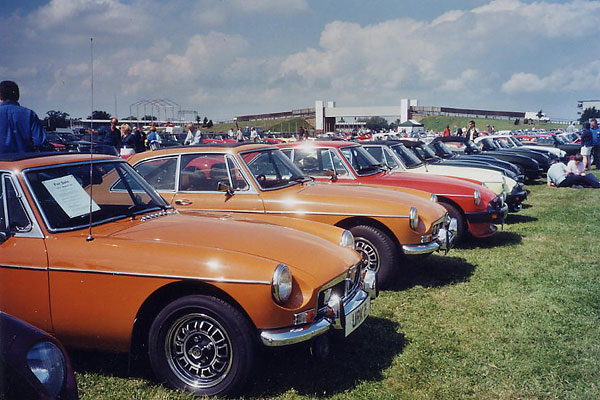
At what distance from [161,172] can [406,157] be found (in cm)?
494

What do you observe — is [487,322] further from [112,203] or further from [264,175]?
[112,203]

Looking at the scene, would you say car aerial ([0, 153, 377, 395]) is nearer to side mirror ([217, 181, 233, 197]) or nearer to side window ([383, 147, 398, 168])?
side mirror ([217, 181, 233, 197])

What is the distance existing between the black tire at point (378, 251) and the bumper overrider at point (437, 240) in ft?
0.56

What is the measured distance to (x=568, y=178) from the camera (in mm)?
13922

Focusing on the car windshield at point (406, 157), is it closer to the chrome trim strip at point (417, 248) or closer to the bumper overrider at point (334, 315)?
the chrome trim strip at point (417, 248)

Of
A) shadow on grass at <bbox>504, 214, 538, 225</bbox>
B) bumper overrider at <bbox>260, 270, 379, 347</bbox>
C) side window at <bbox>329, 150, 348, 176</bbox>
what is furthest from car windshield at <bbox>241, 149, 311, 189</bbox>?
shadow on grass at <bbox>504, 214, 538, 225</bbox>

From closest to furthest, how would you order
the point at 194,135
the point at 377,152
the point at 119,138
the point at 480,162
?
the point at 377,152
the point at 480,162
the point at 119,138
the point at 194,135

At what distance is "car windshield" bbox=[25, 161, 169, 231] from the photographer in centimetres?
346

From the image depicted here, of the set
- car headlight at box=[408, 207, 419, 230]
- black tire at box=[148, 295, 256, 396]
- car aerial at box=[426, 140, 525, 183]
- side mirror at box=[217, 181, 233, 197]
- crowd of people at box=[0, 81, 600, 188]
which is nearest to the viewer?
black tire at box=[148, 295, 256, 396]

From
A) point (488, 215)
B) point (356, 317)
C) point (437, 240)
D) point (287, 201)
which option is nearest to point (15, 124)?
point (287, 201)

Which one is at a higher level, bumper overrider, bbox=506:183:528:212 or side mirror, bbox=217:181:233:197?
side mirror, bbox=217:181:233:197

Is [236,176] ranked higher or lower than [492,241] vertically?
higher

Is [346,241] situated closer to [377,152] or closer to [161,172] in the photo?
[161,172]

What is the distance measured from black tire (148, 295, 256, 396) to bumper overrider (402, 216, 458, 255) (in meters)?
2.68
